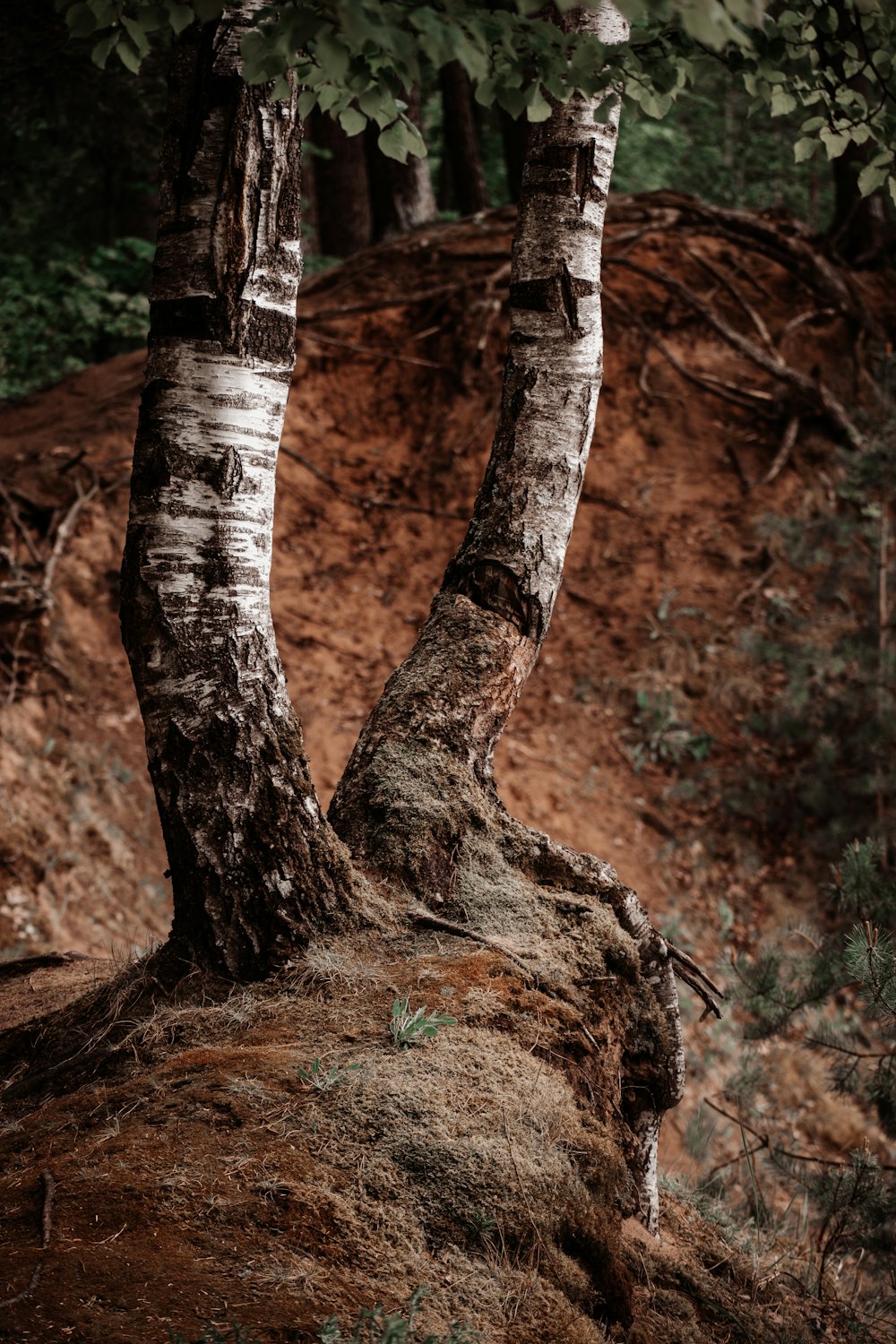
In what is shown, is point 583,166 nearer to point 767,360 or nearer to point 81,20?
point 81,20

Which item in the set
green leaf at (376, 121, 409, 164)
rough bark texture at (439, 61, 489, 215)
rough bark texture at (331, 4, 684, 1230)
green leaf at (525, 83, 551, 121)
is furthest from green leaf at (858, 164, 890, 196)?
rough bark texture at (439, 61, 489, 215)

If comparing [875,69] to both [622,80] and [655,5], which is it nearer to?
[622,80]

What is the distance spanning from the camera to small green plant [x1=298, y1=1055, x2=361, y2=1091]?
222cm

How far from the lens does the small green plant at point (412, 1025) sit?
2338 millimetres

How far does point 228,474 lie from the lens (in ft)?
8.19

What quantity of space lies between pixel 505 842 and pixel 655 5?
2.20 meters

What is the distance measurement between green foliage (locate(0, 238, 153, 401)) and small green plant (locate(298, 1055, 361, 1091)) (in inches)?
300

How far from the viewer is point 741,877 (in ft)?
24.2

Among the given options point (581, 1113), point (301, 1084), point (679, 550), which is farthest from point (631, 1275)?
point (679, 550)

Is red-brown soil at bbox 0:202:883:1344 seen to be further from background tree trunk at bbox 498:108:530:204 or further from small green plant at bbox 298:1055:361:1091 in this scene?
background tree trunk at bbox 498:108:530:204

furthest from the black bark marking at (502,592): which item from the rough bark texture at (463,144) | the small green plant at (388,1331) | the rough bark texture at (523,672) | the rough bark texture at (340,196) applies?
the rough bark texture at (340,196)

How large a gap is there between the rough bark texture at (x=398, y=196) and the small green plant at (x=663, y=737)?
5293 millimetres

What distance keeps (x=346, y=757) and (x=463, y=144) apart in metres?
6.83

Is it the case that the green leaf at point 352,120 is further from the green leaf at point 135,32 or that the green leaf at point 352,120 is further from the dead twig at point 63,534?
the dead twig at point 63,534
